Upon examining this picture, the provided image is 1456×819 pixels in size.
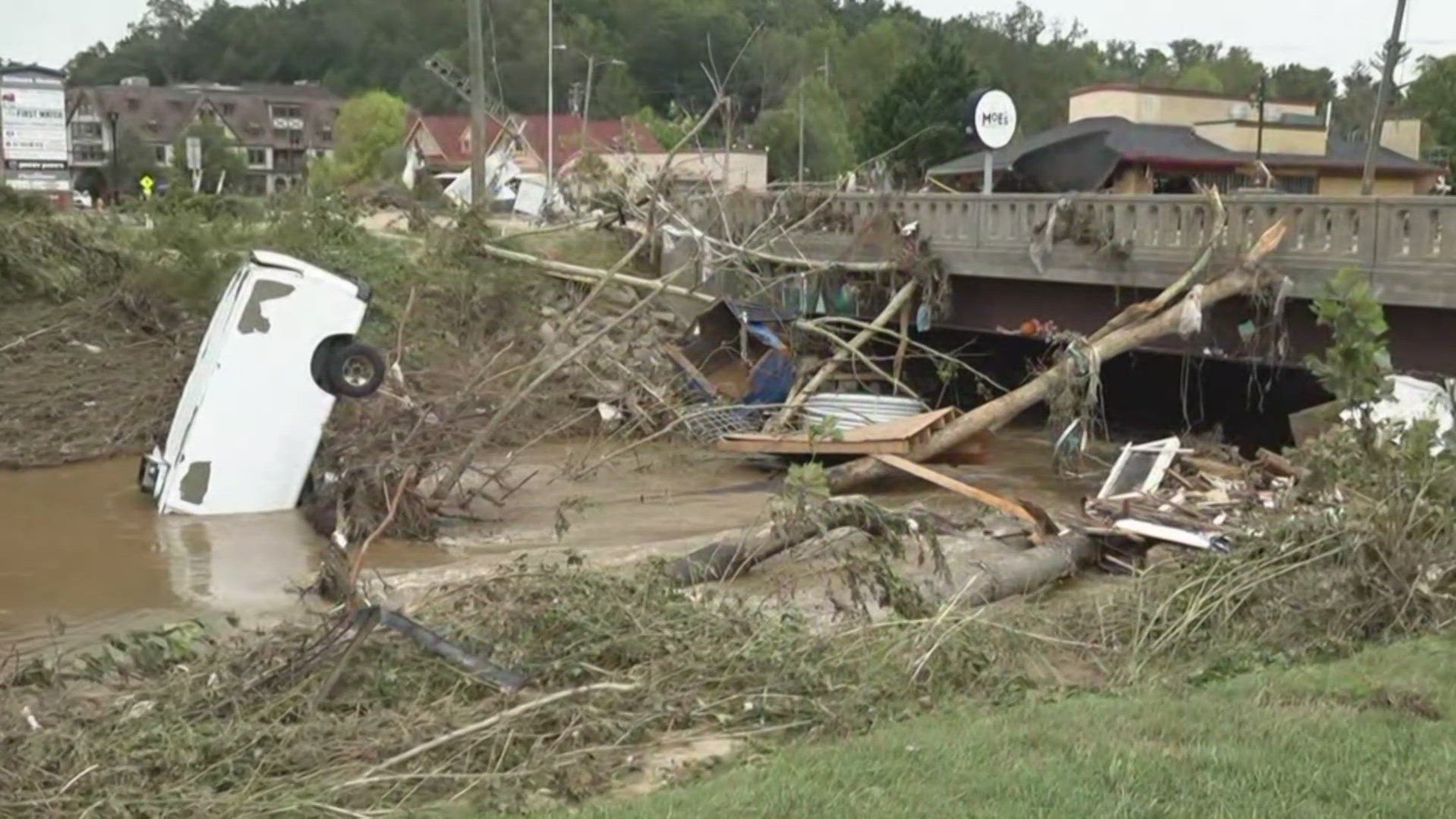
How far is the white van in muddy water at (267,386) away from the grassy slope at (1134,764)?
10095mm

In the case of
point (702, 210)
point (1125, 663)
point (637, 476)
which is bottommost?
point (637, 476)

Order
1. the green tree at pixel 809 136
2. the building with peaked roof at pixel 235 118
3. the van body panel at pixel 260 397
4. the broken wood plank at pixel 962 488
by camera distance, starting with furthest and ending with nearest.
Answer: the building with peaked roof at pixel 235 118 → the green tree at pixel 809 136 → the van body panel at pixel 260 397 → the broken wood plank at pixel 962 488

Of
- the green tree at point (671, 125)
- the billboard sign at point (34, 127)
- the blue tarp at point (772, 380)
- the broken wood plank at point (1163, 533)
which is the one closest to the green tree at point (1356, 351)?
the broken wood plank at point (1163, 533)

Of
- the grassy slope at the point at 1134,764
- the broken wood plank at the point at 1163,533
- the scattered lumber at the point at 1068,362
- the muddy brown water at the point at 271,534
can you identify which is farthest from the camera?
the scattered lumber at the point at 1068,362

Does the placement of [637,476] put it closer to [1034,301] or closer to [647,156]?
[1034,301]

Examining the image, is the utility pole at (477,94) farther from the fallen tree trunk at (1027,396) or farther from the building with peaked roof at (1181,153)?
the fallen tree trunk at (1027,396)

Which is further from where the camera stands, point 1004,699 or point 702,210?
point 702,210

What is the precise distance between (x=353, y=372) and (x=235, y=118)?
3512 inches

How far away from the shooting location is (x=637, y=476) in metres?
18.1

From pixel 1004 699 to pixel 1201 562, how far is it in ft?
8.05

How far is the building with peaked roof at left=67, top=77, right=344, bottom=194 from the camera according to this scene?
8469 centimetres

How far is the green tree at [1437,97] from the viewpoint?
233 feet

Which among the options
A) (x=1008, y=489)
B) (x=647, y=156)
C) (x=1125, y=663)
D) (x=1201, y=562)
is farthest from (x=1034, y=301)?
(x=1125, y=663)

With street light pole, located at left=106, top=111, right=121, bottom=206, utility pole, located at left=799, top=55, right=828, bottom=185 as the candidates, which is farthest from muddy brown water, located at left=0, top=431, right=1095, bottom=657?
street light pole, located at left=106, top=111, right=121, bottom=206
